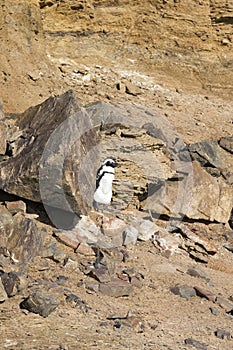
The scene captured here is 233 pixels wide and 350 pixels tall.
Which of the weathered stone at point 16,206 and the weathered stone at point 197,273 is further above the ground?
the weathered stone at point 16,206

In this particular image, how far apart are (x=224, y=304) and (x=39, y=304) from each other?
2480 mm

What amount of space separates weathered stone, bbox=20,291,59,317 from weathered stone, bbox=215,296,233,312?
2254mm

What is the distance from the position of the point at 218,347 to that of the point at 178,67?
9.04 m

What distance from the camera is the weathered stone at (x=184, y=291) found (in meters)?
6.35

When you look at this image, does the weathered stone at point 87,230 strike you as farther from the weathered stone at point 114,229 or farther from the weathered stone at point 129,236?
the weathered stone at point 129,236

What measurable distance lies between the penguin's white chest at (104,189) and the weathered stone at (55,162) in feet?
2.42

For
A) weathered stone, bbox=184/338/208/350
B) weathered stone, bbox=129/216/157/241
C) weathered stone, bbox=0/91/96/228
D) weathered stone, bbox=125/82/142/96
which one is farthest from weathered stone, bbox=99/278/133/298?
weathered stone, bbox=125/82/142/96

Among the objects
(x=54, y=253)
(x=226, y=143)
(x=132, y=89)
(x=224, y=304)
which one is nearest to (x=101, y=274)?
(x=54, y=253)

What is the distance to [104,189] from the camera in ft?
26.1

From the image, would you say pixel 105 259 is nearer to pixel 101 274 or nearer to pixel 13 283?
pixel 101 274

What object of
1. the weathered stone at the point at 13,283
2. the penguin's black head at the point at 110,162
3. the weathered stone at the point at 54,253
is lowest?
the weathered stone at the point at 54,253

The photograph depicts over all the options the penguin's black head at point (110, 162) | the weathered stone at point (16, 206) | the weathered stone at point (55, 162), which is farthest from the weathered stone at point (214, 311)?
the penguin's black head at point (110, 162)

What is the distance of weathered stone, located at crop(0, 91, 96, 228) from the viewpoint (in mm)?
6348

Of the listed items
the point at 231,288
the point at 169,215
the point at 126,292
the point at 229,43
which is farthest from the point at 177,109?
the point at 126,292
